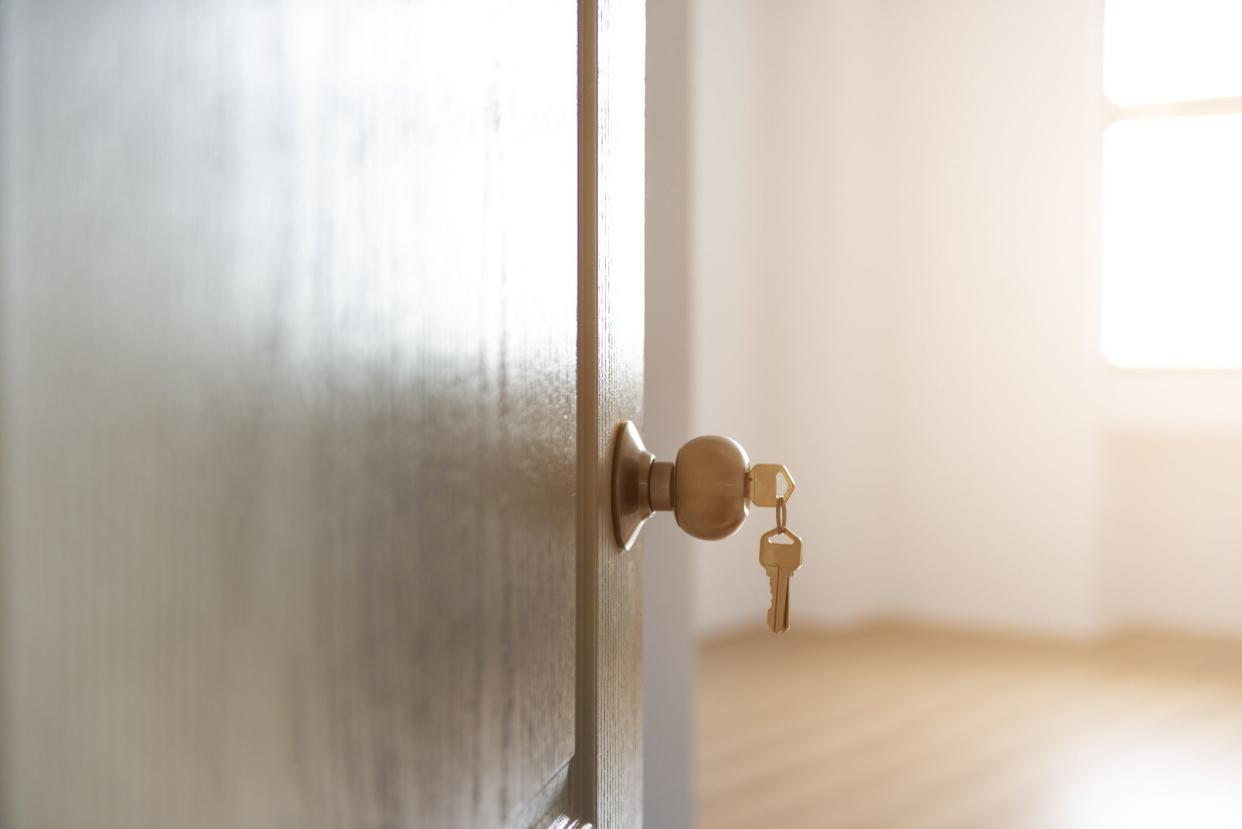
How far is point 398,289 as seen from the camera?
0.31m

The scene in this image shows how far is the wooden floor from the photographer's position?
255 cm

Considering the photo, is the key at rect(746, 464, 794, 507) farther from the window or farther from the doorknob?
the window

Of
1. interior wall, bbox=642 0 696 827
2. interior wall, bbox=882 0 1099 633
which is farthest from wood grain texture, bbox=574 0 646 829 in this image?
interior wall, bbox=882 0 1099 633

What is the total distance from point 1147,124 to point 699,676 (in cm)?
254

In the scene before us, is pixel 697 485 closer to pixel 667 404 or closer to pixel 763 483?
pixel 763 483

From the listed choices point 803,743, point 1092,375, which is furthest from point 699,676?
point 1092,375

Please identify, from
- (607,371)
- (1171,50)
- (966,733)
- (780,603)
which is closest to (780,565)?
(780,603)

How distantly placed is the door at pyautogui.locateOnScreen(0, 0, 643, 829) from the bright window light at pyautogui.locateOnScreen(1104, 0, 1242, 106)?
165 inches

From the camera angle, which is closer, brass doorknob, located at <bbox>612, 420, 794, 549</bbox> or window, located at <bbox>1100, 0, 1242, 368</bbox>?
brass doorknob, located at <bbox>612, 420, 794, 549</bbox>

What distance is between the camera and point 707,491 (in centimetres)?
55

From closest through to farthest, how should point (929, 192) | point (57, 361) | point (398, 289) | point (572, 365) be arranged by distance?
point (57, 361) → point (398, 289) → point (572, 365) → point (929, 192)

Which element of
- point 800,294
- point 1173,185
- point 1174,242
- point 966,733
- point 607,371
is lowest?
point 966,733

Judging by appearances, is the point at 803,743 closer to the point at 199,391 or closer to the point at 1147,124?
the point at 1147,124

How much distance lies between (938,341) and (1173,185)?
98cm
